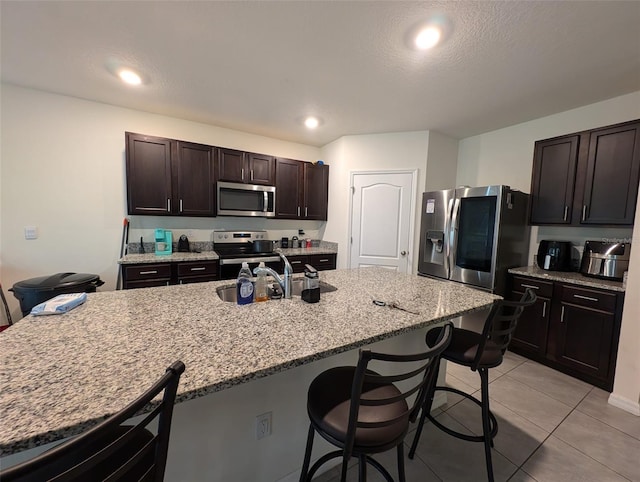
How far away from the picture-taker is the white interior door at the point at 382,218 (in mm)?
3467

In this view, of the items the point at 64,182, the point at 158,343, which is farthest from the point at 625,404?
the point at 64,182

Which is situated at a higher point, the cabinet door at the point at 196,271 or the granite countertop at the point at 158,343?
the granite countertop at the point at 158,343

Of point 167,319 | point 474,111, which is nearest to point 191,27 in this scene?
point 167,319

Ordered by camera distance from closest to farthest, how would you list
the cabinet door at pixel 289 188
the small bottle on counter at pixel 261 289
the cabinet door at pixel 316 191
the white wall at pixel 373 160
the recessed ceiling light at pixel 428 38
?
the small bottle on counter at pixel 261 289 → the recessed ceiling light at pixel 428 38 → the white wall at pixel 373 160 → the cabinet door at pixel 289 188 → the cabinet door at pixel 316 191

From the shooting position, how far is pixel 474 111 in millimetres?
2818

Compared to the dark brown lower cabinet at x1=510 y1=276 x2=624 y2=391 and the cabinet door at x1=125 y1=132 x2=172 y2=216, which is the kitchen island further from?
the cabinet door at x1=125 y1=132 x2=172 y2=216

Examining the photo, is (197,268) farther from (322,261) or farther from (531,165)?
(531,165)

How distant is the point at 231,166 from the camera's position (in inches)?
129

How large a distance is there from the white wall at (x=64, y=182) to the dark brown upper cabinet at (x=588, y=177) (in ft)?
13.9

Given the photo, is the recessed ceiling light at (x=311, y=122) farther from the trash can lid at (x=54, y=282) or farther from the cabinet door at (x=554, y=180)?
the trash can lid at (x=54, y=282)

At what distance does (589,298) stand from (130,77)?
451cm

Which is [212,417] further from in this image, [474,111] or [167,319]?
[474,111]

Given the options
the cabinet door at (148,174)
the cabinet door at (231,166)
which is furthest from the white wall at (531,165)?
the cabinet door at (148,174)

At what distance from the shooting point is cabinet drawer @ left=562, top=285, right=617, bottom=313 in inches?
82.0
